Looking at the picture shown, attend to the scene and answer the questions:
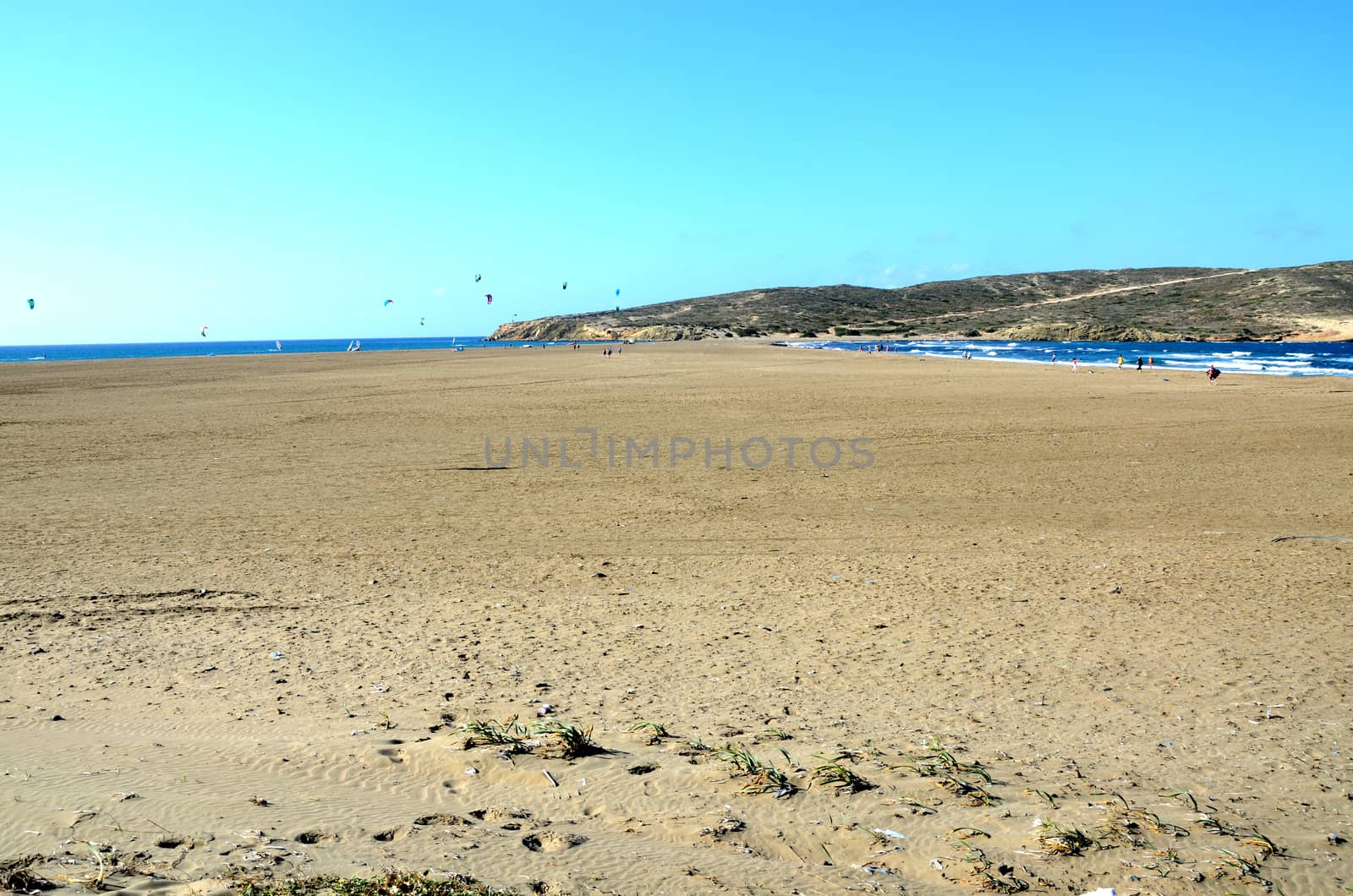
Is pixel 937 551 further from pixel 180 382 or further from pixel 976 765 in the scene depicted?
pixel 180 382

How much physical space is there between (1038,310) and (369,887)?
12170 centimetres

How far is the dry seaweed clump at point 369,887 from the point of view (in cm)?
284

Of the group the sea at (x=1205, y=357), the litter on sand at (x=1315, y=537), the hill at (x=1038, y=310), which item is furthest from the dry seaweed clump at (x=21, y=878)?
the hill at (x=1038, y=310)

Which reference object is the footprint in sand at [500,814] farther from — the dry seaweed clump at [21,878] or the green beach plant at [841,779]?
the dry seaweed clump at [21,878]

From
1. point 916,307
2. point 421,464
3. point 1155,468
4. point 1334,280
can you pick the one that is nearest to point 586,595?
point 421,464

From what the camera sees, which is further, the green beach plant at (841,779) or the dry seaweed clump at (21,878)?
the green beach plant at (841,779)

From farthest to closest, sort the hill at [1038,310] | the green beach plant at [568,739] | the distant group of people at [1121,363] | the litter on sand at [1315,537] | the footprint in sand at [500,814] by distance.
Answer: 1. the hill at [1038,310]
2. the distant group of people at [1121,363]
3. the litter on sand at [1315,537]
4. the green beach plant at [568,739]
5. the footprint in sand at [500,814]

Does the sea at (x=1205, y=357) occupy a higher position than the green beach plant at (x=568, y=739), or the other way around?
the sea at (x=1205, y=357)

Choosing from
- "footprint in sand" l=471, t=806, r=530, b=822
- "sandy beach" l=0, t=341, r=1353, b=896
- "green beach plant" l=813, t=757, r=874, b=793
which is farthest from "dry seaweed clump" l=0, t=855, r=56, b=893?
"green beach plant" l=813, t=757, r=874, b=793

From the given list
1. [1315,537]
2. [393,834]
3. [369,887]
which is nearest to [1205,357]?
[1315,537]

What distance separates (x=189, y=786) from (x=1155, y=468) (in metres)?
13.3

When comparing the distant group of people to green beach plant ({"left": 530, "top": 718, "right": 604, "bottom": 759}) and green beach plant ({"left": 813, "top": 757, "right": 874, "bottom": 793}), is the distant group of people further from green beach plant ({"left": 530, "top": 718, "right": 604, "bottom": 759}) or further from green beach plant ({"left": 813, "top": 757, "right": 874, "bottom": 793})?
green beach plant ({"left": 530, "top": 718, "right": 604, "bottom": 759})

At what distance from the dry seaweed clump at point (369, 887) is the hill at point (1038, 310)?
3572 inches

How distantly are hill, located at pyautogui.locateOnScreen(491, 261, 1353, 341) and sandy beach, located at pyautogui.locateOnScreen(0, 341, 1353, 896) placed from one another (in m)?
83.4
